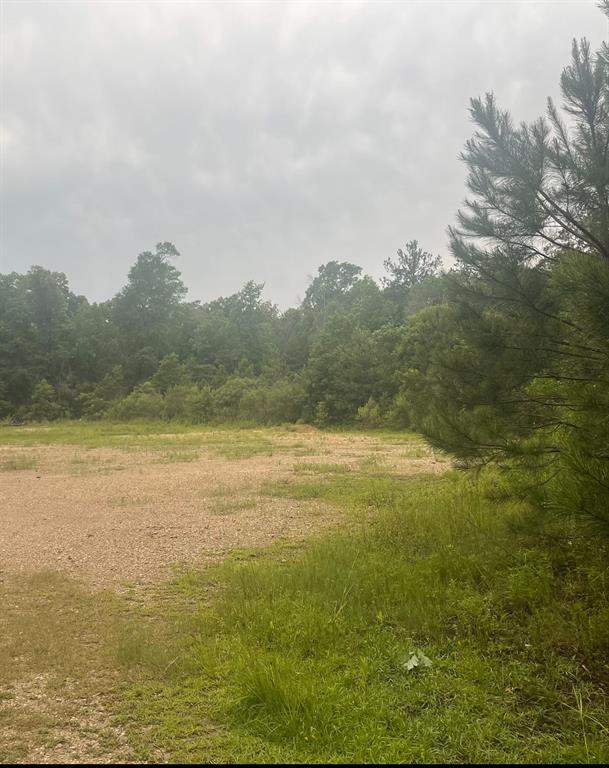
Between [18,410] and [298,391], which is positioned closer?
[298,391]

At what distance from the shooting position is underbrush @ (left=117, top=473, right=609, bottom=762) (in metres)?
2.81

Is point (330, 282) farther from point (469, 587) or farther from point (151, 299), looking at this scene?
point (469, 587)

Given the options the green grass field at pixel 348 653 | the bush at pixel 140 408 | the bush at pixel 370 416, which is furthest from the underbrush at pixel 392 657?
the bush at pixel 140 408

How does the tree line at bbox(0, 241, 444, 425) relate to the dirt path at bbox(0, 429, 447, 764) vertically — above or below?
above

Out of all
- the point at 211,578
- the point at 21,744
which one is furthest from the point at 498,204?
the point at 21,744

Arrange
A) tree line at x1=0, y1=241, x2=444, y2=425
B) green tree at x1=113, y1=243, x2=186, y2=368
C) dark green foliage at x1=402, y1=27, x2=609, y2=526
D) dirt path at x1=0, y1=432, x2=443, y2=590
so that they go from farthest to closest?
green tree at x1=113, y1=243, x2=186, y2=368, tree line at x1=0, y1=241, x2=444, y2=425, dirt path at x1=0, y1=432, x2=443, y2=590, dark green foliage at x1=402, y1=27, x2=609, y2=526

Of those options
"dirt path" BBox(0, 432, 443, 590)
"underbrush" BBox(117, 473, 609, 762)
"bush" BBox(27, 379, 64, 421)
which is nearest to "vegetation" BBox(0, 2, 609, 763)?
"underbrush" BBox(117, 473, 609, 762)

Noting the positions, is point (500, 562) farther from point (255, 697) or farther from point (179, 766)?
point (179, 766)

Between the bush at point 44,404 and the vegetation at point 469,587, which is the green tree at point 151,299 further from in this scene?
the vegetation at point 469,587

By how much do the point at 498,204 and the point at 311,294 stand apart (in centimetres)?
6936

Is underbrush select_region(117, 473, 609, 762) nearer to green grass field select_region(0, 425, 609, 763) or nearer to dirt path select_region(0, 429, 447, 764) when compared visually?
green grass field select_region(0, 425, 609, 763)

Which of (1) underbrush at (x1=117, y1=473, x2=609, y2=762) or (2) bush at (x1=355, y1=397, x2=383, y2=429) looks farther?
(2) bush at (x1=355, y1=397, x2=383, y2=429)

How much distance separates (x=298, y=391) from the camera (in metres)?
38.1

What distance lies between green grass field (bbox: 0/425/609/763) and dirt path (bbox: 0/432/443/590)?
2.59 feet
